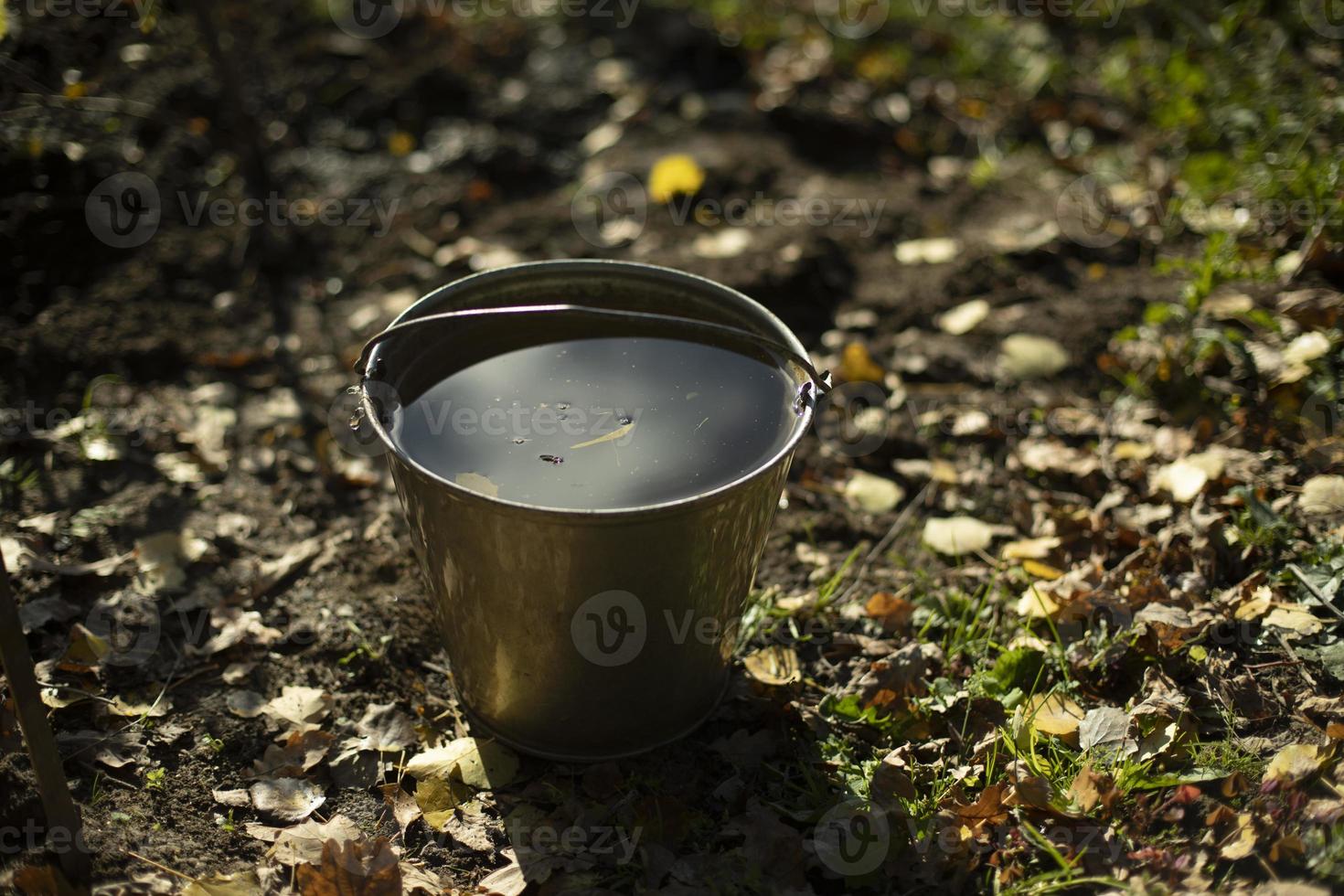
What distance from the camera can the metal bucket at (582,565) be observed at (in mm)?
1648

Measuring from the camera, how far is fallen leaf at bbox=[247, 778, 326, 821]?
1.88 metres

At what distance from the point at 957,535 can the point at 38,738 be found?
77.1 inches

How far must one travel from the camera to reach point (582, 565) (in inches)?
65.4

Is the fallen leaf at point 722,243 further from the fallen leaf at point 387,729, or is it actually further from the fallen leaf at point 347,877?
the fallen leaf at point 347,877

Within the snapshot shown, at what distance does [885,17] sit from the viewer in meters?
4.68

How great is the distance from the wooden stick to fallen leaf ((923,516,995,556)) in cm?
188

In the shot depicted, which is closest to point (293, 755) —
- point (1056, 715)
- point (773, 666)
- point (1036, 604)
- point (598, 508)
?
point (598, 508)

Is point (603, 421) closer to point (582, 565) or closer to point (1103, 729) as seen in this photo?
point (582, 565)

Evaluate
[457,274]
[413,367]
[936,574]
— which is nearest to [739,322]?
[413,367]

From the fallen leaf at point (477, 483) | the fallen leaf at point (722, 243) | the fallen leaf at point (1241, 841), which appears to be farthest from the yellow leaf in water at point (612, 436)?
the fallen leaf at point (722, 243)

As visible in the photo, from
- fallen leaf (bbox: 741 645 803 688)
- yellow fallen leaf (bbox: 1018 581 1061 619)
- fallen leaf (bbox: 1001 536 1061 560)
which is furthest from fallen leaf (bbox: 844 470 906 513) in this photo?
fallen leaf (bbox: 741 645 803 688)

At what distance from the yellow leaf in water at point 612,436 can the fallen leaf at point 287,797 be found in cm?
82

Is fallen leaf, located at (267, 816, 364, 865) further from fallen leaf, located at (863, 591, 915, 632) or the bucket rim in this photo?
fallen leaf, located at (863, 591, 915, 632)

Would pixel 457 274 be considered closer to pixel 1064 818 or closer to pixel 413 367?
pixel 413 367
